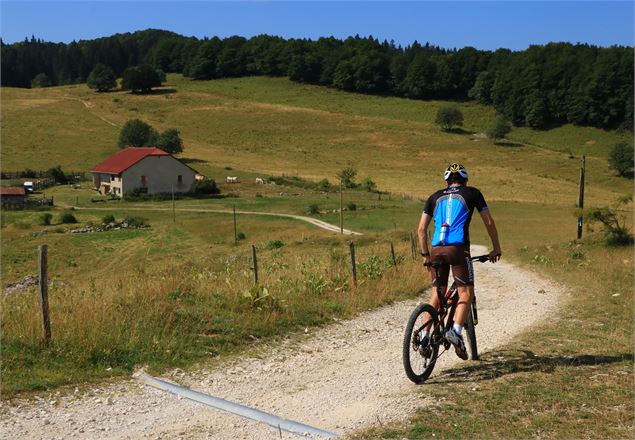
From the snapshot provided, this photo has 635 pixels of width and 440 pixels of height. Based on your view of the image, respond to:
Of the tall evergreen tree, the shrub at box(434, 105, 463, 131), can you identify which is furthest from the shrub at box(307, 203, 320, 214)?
the tall evergreen tree

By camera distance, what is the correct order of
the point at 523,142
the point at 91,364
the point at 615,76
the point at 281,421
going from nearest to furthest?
the point at 281,421 → the point at 91,364 → the point at 523,142 → the point at 615,76

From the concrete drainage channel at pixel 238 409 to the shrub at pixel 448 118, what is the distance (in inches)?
4914

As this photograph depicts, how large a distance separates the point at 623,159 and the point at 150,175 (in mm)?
63999

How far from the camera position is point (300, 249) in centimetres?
3897

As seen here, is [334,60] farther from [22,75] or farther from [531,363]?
[531,363]

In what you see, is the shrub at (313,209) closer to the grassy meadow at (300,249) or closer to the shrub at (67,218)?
the grassy meadow at (300,249)

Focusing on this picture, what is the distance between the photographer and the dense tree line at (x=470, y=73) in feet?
429

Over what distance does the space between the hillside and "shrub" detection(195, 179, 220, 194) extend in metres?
6.75

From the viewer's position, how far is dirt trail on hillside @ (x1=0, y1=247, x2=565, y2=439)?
655cm

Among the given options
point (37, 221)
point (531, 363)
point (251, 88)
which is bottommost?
point (37, 221)

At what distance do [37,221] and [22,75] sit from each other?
161 metres

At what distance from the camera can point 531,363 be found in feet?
28.2

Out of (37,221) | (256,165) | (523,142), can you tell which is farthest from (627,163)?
(37,221)

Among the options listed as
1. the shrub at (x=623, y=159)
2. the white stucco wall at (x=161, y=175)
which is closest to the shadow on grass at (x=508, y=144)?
the shrub at (x=623, y=159)
